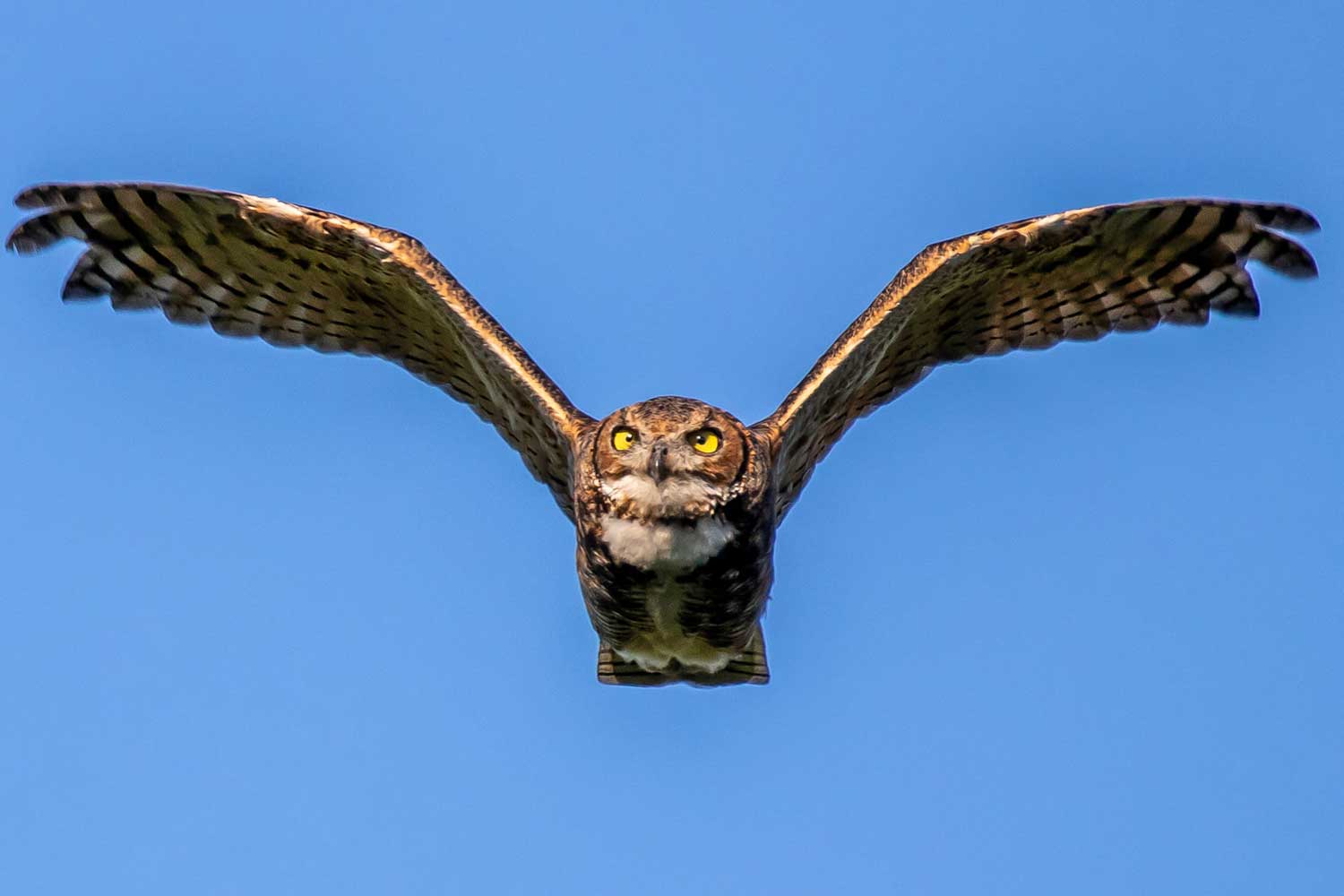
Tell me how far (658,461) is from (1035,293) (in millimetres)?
2715

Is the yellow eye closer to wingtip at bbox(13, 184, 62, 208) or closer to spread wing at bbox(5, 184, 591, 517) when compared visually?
spread wing at bbox(5, 184, 591, 517)

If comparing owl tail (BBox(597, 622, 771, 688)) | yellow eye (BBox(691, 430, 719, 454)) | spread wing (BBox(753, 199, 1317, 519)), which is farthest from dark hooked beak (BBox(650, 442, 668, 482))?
owl tail (BBox(597, 622, 771, 688))

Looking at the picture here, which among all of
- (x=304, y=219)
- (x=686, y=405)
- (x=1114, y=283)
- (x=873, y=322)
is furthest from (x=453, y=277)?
(x=1114, y=283)

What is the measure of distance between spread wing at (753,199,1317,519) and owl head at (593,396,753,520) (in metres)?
0.39

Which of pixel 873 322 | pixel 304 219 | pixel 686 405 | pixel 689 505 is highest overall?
pixel 304 219

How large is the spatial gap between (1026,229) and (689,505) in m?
2.29

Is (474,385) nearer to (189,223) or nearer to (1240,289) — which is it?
(189,223)

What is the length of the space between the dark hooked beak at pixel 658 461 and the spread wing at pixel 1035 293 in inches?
25.3

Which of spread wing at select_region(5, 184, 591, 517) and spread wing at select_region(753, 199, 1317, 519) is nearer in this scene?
spread wing at select_region(753, 199, 1317, 519)

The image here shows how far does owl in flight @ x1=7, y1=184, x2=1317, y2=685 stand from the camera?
7582mm

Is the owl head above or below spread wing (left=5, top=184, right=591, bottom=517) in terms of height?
below

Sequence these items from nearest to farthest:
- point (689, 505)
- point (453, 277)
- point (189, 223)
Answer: point (689, 505), point (453, 277), point (189, 223)

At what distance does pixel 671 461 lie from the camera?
7.46m

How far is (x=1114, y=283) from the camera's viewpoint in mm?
9039
